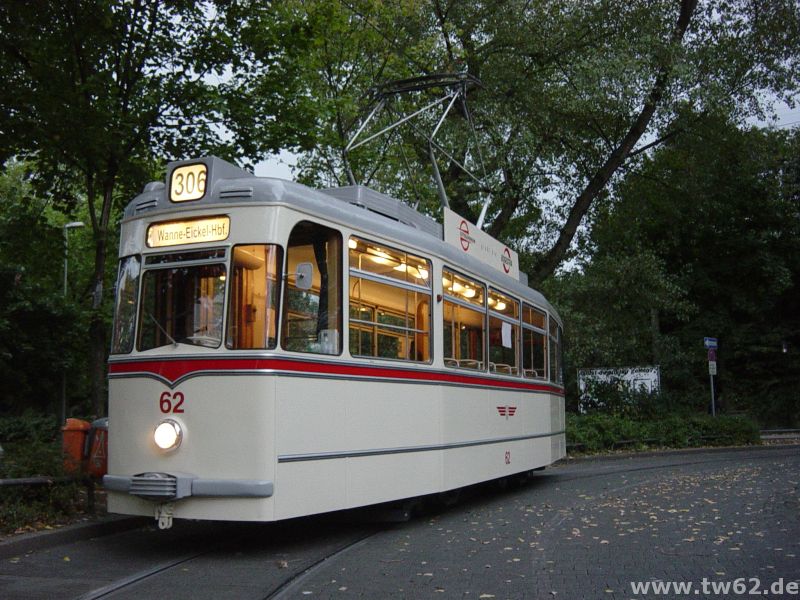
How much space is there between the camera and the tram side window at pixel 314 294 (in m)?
8.10

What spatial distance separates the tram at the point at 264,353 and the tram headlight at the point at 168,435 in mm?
12

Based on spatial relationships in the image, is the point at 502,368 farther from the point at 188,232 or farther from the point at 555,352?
the point at 188,232

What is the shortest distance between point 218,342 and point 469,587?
117 inches

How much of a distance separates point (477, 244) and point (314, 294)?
4138mm

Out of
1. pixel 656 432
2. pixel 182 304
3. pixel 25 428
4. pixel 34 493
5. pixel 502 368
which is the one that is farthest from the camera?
pixel 656 432

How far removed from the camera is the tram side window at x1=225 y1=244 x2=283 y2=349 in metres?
7.92

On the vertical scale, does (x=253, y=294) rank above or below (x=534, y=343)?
below

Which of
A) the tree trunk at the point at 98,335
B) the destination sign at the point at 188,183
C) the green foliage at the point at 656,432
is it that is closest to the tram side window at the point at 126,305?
the destination sign at the point at 188,183

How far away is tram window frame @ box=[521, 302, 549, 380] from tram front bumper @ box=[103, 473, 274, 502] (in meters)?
6.56

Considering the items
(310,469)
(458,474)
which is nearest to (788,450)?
(458,474)

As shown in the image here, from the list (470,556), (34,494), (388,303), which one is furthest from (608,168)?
(34,494)

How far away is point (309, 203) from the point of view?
837 cm

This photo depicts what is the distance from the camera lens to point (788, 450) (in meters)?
23.1
